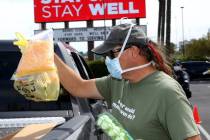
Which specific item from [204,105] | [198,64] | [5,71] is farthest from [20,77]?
[198,64]

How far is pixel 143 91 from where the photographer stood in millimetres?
3268

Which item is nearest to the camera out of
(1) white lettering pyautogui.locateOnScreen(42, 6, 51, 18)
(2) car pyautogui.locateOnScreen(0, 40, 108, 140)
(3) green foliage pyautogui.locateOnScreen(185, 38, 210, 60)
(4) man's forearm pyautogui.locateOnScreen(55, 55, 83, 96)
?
(2) car pyautogui.locateOnScreen(0, 40, 108, 140)

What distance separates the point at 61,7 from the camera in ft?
105

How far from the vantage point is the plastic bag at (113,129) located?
308 centimetres

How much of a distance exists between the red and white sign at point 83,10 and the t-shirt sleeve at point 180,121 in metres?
27.7

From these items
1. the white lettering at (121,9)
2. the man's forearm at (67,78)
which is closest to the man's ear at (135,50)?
the man's forearm at (67,78)

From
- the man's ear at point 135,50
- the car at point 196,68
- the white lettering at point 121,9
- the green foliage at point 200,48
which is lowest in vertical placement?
the green foliage at point 200,48

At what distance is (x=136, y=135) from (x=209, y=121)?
1021 centimetres

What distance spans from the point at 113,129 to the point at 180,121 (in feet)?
1.29

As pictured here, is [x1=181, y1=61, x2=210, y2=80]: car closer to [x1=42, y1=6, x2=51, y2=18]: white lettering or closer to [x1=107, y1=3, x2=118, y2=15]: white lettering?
[x1=107, y1=3, x2=118, y2=15]: white lettering

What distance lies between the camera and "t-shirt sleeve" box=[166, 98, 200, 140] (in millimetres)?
2955

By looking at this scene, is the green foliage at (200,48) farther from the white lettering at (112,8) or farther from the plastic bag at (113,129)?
the plastic bag at (113,129)

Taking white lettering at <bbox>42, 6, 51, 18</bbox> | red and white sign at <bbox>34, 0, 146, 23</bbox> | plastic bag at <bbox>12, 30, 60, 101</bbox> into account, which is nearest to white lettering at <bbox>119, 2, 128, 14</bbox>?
red and white sign at <bbox>34, 0, 146, 23</bbox>

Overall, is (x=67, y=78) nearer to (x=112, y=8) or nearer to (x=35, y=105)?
(x=35, y=105)
